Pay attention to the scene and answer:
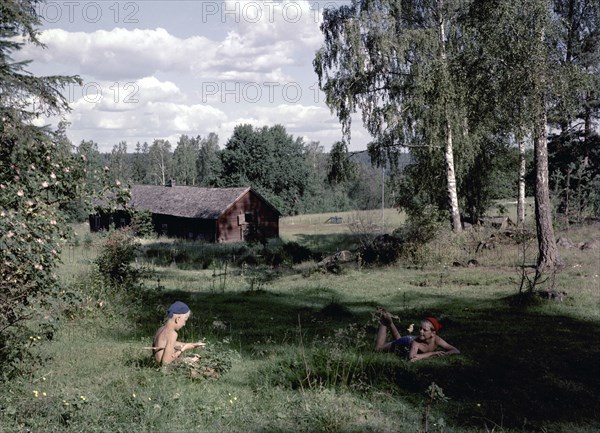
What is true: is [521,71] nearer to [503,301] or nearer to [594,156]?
[503,301]

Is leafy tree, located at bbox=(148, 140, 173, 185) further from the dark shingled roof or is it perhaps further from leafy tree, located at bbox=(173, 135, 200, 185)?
the dark shingled roof

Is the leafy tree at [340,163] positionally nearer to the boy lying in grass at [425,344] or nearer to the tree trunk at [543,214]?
the tree trunk at [543,214]

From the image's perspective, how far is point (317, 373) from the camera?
695 centimetres

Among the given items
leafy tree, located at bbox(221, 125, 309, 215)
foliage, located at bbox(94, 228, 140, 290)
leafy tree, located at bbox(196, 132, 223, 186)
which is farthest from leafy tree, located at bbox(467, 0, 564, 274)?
leafy tree, located at bbox(196, 132, 223, 186)

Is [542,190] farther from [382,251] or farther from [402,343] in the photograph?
[402,343]

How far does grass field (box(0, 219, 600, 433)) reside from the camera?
553 centimetres

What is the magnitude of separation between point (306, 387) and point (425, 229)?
14828mm

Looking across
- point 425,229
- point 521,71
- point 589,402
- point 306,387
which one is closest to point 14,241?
point 306,387

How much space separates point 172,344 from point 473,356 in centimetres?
461

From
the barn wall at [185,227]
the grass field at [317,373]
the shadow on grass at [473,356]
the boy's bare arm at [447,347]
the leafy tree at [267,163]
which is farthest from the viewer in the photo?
the leafy tree at [267,163]

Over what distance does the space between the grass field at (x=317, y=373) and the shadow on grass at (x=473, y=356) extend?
0.03 m

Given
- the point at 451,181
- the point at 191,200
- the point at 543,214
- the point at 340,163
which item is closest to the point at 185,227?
the point at 191,200

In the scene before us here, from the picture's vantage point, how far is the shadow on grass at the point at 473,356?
6.50 metres

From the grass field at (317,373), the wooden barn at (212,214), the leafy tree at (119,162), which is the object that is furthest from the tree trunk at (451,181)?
the leafy tree at (119,162)
